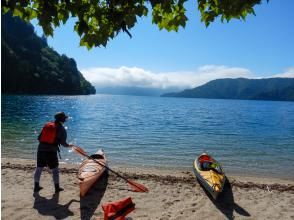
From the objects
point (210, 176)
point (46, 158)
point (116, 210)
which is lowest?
point (210, 176)

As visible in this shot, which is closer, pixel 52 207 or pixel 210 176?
pixel 52 207

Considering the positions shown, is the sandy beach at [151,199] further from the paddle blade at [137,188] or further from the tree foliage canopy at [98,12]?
the tree foliage canopy at [98,12]

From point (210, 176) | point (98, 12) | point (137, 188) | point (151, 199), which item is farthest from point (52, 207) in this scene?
point (98, 12)

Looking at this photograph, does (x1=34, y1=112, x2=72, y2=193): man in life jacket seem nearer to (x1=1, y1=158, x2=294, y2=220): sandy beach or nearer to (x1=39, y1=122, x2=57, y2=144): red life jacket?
(x1=39, y1=122, x2=57, y2=144): red life jacket

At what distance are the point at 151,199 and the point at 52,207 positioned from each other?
10.7 feet

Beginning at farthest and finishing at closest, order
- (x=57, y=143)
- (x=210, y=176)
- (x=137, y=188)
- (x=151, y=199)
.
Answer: (x=210, y=176) → (x=137, y=188) → (x=151, y=199) → (x=57, y=143)

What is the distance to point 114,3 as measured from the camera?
442cm

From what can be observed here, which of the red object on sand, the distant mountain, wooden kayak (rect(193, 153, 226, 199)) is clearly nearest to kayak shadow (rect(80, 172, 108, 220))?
the red object on sand

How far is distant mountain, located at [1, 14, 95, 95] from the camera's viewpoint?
125812mm

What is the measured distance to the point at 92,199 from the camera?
424 inches

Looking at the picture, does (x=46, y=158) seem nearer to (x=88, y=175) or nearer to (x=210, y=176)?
(x=88, y=175)

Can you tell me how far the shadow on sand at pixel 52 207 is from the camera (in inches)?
367

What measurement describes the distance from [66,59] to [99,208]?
192 metres

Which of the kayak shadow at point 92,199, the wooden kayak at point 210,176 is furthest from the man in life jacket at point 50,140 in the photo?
the wooden kayak at point 210,176
